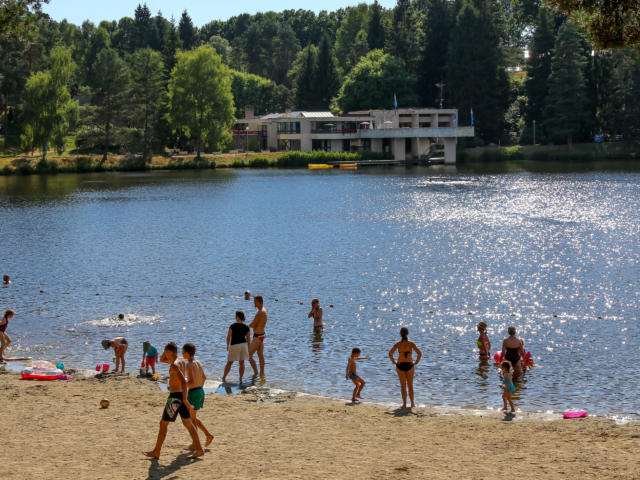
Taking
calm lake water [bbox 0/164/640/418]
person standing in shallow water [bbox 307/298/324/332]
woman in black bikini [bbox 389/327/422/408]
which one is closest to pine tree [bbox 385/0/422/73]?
calm lake water [bbox 0/164/640/418]

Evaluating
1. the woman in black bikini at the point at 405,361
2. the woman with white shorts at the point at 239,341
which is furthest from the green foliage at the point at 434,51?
the woman in black bikini at the point at 405,361

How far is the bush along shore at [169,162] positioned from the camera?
108188 mm

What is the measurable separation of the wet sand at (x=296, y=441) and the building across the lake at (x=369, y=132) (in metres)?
114

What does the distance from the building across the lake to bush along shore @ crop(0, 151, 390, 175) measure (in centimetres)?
361

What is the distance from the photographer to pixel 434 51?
14462 centimetres

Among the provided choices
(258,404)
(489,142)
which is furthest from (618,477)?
(489,142)

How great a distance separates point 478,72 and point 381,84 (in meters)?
18.9

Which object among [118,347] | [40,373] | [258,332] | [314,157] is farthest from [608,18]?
[314,157]

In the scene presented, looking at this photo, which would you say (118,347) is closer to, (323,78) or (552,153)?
(552,153)

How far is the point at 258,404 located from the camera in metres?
18.5

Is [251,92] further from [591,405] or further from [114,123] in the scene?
[591,405]

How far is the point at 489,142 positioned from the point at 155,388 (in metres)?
124

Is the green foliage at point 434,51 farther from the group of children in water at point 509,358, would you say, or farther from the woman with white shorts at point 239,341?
the woman with white shorts at point 239,341

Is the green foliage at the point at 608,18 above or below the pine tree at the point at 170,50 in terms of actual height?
below
